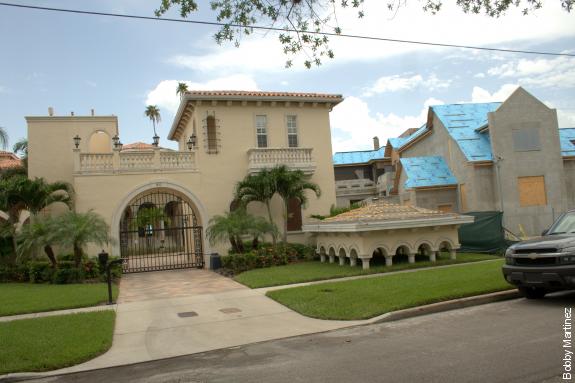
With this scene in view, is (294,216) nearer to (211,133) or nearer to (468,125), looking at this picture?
(211,133)

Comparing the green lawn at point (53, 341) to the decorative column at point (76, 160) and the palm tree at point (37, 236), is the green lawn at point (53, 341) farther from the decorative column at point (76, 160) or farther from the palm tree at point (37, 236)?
the decorative column at point (76, 160)

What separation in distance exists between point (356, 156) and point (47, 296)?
1387 inches

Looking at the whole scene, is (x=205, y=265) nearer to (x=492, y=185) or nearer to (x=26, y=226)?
(x=26, y=226)

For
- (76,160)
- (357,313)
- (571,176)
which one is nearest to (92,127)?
(76,160)

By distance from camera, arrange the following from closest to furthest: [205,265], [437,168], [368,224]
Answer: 1. [368,224]
2. [205,265]
3. [437,168]

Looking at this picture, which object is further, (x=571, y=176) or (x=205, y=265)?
(x=571, y=176)

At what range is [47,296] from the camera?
13.8 meters

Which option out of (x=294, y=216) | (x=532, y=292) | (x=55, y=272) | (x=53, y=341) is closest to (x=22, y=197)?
(x=55, y=272)

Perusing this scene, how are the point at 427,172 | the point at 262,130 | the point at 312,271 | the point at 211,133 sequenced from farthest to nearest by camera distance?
the point at 427,172, the point at 262,130, the point at 211,133, the point at 312,271

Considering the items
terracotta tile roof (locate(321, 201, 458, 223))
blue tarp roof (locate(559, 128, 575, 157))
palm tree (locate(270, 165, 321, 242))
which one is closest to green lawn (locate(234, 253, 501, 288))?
terracotta tile roof (locate(321, 201, 458, 223))

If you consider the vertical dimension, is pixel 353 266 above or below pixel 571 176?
below

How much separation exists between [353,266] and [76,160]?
11.9 m

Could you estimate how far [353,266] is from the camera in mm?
17000

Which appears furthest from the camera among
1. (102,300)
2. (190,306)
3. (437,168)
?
(437,168)
